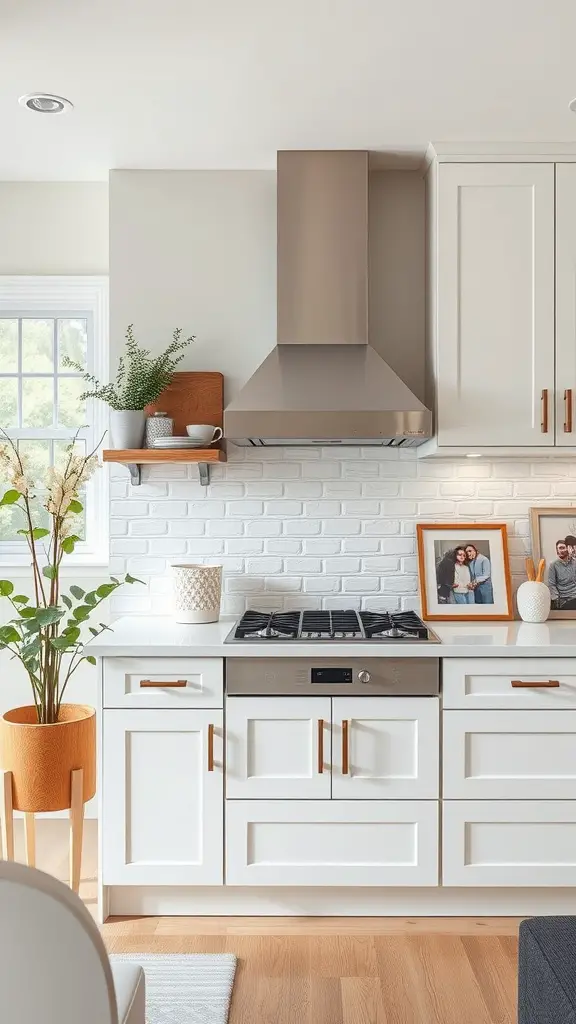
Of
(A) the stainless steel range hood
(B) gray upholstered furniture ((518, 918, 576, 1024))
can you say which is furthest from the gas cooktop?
(B) gray upholstered furniture ((518, 918, 576, 1024))

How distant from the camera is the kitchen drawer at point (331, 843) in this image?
106 inches

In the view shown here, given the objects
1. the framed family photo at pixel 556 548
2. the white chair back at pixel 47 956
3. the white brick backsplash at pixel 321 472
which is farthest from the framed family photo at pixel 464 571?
the white chair back at pixel 47 956

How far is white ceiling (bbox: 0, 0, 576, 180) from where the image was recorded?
7.20 feet

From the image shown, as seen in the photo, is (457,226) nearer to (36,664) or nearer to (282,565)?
(282,565)

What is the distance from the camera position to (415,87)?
2.60 m

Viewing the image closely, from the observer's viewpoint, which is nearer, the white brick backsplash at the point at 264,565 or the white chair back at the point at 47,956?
the white chair back at the point at 47,956

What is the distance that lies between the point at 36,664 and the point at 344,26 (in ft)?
7.40

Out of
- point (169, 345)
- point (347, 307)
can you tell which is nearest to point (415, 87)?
point (347, 307)

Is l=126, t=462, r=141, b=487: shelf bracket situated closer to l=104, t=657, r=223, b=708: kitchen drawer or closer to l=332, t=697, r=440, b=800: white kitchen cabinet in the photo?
l=104, t=657, r=223, b=708: kitchen drawer

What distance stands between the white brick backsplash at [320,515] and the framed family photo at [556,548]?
6 centimetres

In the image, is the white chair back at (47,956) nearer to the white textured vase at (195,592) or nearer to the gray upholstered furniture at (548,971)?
the gray upholstered furniture at (548,971)

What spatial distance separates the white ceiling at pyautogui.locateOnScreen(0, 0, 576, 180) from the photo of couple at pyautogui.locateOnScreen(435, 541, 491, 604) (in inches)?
60.9

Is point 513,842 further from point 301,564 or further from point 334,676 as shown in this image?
point 301,564

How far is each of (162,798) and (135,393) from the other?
1470 millimetres
